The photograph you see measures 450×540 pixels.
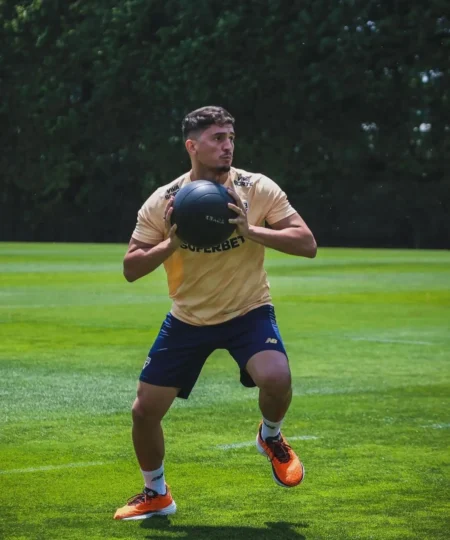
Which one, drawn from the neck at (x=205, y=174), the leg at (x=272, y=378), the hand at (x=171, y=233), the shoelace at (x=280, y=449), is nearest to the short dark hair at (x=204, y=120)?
the neck at (x=205, y=174)

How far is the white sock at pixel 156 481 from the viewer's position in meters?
6.53

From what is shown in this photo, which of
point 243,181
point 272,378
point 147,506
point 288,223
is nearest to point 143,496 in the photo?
point 147,506

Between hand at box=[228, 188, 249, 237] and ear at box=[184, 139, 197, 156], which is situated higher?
ear at box=[184, 139, 197, 156]

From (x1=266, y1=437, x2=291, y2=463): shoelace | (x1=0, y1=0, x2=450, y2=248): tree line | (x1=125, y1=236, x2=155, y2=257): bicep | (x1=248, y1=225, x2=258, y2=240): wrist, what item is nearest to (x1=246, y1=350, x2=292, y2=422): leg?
(x1=266, y1=437, x2=291, y2=463): shoelace

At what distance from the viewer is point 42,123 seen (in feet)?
172

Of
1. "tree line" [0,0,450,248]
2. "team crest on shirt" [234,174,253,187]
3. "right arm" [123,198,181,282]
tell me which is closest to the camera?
"right arm" [123,198,181,282]

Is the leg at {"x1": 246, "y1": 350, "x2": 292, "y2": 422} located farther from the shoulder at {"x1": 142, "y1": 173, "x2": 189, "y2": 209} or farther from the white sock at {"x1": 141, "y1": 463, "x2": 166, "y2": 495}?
the shoulder at {"x1": 142, "y1": 173, "x2": 189, "y2": 209}

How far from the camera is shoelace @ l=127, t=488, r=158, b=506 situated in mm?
6500

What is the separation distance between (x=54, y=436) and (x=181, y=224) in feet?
9.16

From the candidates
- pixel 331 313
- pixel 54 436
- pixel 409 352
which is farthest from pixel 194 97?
pixel 54 436

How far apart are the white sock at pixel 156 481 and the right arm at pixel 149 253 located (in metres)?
0.96

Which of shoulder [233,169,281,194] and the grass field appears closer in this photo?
the grass field

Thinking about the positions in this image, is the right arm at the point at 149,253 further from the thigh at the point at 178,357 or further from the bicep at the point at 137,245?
the thigh at the point at 178,357

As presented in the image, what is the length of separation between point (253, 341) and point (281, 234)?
560 mm
